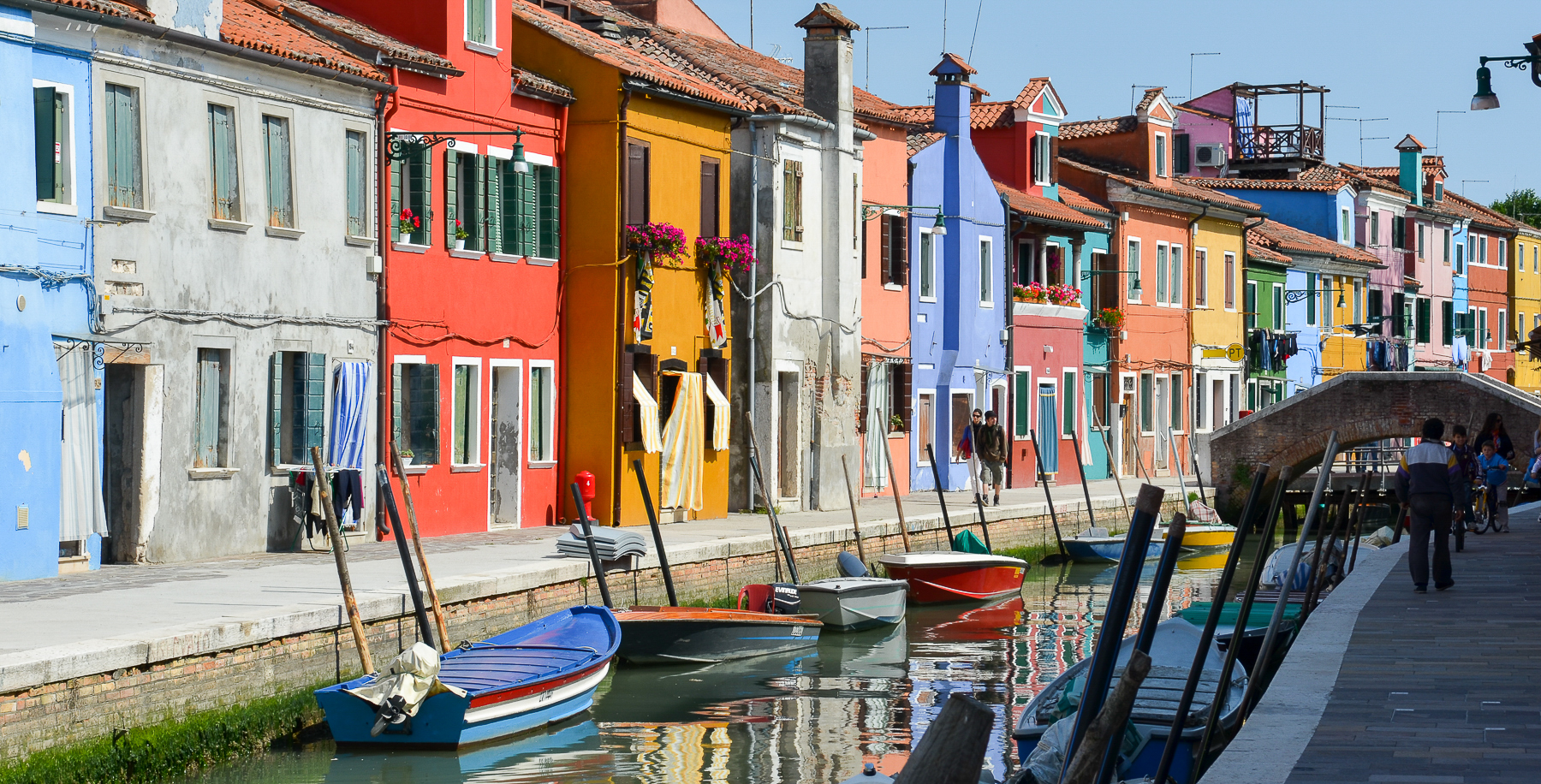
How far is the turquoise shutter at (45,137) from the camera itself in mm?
17281

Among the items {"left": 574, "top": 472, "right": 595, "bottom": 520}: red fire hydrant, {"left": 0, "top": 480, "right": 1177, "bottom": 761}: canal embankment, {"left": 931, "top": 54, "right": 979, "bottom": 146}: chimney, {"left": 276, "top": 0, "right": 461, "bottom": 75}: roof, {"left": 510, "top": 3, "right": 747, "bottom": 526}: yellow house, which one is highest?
{"left": 931, "top": 54, "right": 979, "bottom": 146}: chimney

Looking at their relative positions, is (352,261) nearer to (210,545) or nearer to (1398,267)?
(210,545)

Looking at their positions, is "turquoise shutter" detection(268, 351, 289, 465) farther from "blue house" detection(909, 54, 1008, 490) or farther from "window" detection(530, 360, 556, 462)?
"blue house" detection(909, 54, 1008, 490)

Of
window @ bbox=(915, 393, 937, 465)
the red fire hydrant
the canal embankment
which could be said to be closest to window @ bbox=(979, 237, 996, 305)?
window @ bbox=(915, 393, 937, 465)

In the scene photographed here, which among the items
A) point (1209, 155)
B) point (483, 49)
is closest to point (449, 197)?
point (483, 49)

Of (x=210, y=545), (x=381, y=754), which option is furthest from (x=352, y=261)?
(x=381, y=754)

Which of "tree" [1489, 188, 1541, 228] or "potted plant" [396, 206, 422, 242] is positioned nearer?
"potted plant" [396, 206, 422, 242]

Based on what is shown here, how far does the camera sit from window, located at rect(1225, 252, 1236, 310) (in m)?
50.4

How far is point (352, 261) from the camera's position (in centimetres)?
2181

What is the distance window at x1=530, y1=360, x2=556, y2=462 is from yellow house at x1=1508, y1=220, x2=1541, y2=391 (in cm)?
5476

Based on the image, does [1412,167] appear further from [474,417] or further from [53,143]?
[53,143]

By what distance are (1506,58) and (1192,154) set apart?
135 ft

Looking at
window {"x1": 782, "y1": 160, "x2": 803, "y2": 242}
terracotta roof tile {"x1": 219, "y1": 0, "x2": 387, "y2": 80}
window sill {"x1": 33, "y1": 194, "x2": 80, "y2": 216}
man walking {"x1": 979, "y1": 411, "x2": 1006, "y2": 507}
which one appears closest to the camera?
window sill {"x1": 33, "y1": 194, "x2": 80, "y2": 216}

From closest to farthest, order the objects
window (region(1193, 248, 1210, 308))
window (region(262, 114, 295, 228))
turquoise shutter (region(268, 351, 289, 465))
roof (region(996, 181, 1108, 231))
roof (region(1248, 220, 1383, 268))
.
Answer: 1. turquoise shutter (region(268, 351, 289, 465))
2. window (region(262, 114, 295, 228))
3. roof (region(996, 181, 1108, 231))
4. window (region(1193, 248, 1210, 308))
5. roof (region(1248, 220, 1383, 268))
